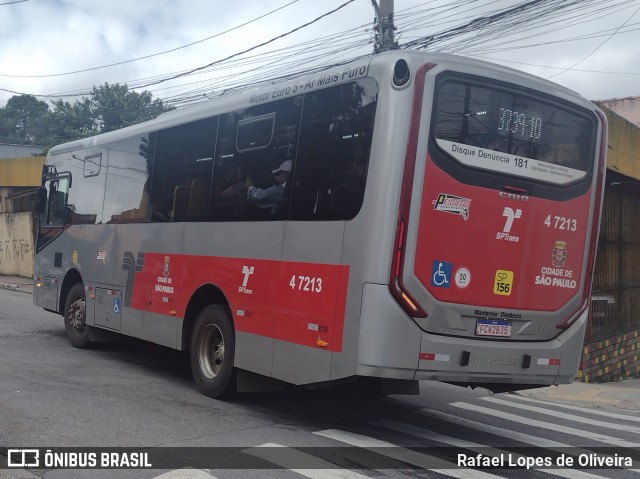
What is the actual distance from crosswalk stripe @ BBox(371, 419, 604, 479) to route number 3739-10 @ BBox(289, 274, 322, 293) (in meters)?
1.86

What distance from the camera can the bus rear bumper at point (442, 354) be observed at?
618 centimetres

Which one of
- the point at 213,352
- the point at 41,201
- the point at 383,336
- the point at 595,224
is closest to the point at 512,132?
the point at 595,224

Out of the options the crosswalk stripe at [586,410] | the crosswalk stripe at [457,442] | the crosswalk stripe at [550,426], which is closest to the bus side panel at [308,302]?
the crosswalk stripe at [457,442]

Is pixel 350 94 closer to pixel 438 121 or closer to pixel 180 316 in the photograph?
pixel 438 121

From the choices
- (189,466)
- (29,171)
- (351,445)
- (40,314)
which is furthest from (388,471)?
(29,171)

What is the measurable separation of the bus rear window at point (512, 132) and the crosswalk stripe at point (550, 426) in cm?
308

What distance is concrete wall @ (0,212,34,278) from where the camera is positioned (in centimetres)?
2828

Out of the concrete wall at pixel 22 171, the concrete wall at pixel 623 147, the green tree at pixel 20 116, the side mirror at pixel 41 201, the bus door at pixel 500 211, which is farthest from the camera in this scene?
the green tree at pixel 20 116

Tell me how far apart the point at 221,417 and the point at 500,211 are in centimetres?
351

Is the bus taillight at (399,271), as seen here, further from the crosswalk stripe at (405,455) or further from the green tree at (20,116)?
the green tree at (20,116)

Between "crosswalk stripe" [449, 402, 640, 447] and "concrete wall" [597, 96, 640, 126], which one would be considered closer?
"crosswalk stripe" [449, 402, 640, 447]

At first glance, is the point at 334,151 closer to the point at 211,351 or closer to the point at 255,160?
the point at 255,160

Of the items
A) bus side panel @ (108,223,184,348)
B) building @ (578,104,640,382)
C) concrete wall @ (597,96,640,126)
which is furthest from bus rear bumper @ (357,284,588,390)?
concrete wall @ (597,96,640,126)

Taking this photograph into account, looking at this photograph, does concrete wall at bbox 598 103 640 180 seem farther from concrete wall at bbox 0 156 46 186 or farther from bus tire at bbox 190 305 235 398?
concrete wall at bbox 0 156 46 186
